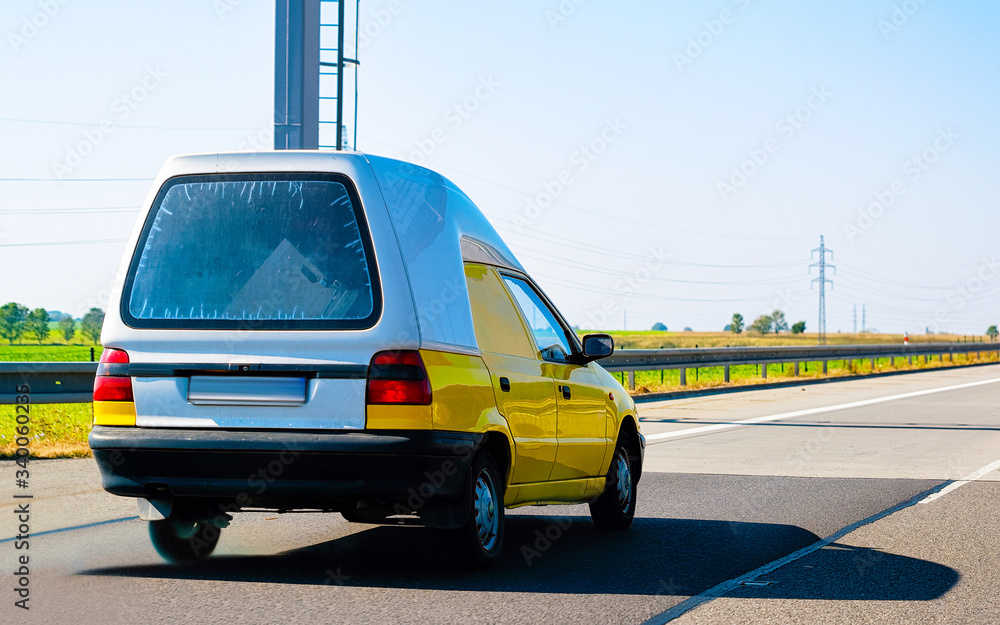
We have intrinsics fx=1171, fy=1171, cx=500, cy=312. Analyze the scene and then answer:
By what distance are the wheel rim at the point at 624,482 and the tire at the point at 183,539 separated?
268cm

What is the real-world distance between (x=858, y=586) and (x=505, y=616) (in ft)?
6.18

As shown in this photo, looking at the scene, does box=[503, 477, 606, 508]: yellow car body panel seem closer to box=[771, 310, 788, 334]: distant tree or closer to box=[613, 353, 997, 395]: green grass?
box=[613, 353, 997, 395]: green grass

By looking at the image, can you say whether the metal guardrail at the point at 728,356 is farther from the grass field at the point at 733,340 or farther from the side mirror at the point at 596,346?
the grass field at the point at 733,340

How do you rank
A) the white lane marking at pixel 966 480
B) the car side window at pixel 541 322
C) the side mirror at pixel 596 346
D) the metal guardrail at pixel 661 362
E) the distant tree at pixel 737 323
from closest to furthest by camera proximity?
the car side window at pixel 541 322 < the side mirror at pixel 596 346 < the white lane marking at pixel 966 480 < the metal guardrail at pixel 661 362 < the distant tree at pixel 737 323

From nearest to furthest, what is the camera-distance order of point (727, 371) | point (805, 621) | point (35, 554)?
1. point (805, 621)
2. point (35, 554)
3. point (727, 371)

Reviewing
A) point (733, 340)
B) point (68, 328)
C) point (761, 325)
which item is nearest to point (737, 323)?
point (761, 325)

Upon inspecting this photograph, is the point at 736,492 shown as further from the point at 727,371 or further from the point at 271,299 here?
the point at 727,371

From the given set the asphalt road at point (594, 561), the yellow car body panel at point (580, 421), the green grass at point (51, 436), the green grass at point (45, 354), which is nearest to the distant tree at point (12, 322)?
the green grass at point (45, 354)

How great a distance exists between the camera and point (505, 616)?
499 cm

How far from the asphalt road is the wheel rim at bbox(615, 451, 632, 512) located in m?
0.19

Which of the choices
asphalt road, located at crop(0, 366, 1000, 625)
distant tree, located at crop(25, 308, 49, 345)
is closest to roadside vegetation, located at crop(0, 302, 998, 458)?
distant tree, located at crop(25, 308, 49, 345)

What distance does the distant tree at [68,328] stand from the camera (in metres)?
47.4

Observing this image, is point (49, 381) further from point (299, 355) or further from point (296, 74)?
point (299, 355)

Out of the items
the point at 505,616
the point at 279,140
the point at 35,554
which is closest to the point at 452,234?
the point at 505,616
